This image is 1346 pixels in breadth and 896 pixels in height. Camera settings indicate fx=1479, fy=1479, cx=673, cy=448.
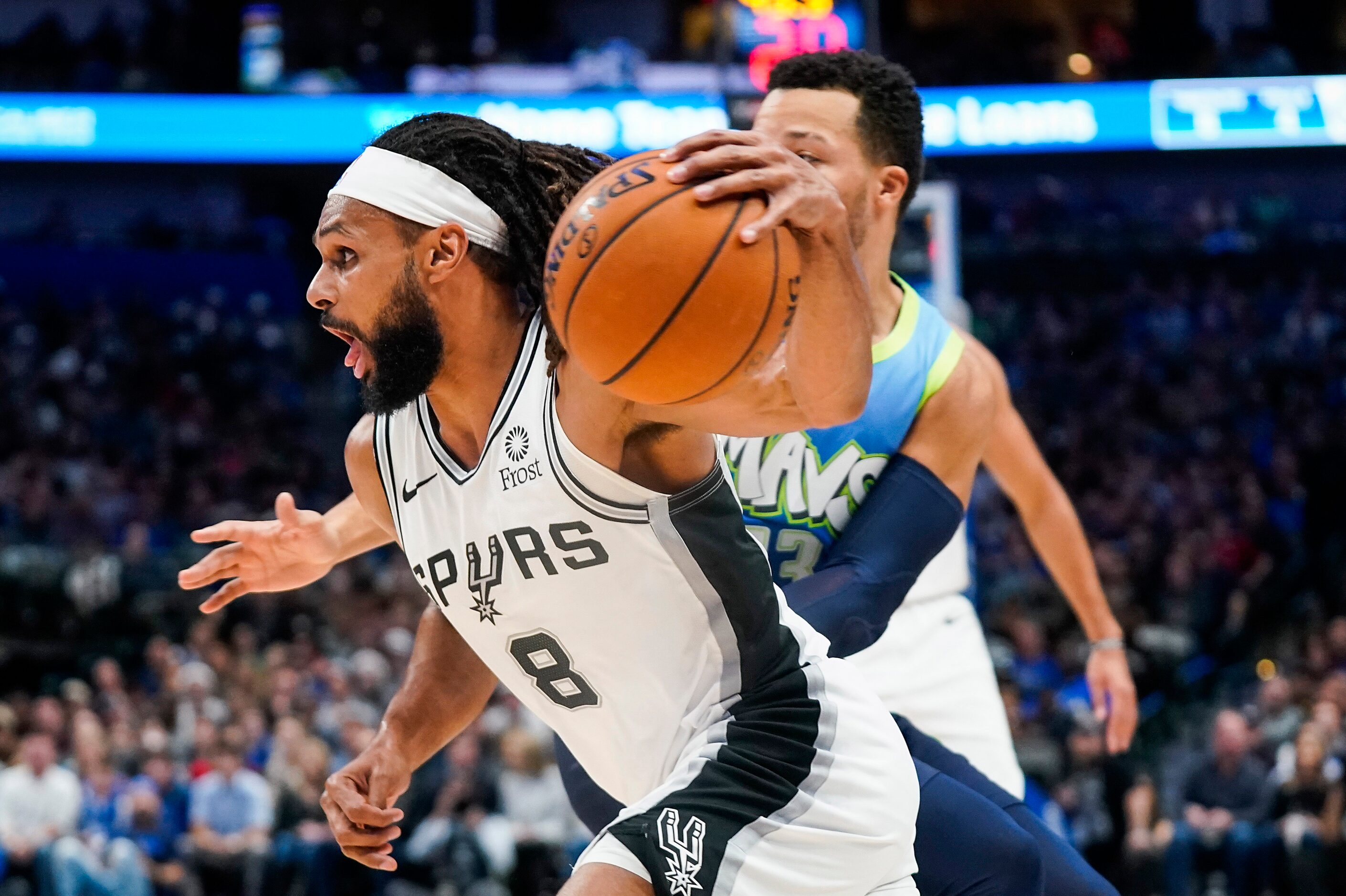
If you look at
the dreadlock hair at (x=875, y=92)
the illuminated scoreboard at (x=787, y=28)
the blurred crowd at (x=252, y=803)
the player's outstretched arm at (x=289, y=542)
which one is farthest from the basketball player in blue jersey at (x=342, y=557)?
the illuminated scoreboard at (x=787, y=28)

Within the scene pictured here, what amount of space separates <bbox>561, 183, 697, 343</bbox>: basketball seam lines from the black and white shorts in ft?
2.49

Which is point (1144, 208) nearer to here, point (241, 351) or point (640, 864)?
→ point (241, 351)

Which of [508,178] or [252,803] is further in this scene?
[252,803]

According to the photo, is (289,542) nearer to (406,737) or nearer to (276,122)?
(406,737)

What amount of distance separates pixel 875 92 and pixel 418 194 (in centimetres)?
135

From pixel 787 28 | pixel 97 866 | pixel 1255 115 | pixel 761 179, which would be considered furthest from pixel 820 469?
pixel 1255 115

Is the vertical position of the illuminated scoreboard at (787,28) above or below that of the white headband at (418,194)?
above

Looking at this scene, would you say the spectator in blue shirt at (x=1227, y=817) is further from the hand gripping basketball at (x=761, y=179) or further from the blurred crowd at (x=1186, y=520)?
the hand gripping basketball at (x=761, y=179)

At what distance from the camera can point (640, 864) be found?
243 centimetres

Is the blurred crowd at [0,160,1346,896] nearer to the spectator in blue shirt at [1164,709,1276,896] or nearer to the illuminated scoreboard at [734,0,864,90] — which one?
the spectator in blue shirt at [1164,709,1276,896]

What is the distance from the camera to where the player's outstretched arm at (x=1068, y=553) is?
4133 mm

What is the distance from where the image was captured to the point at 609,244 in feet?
7.19

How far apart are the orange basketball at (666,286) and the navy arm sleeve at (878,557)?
93cm

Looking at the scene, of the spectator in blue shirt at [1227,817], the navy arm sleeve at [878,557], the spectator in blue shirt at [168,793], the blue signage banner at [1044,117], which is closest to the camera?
the navy arm sleeve at [878,557]
